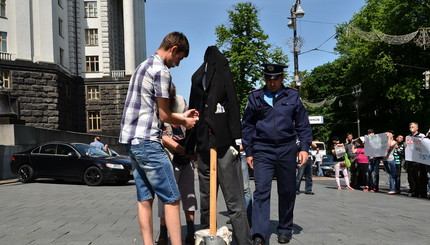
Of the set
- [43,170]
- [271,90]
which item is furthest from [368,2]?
[271,90]

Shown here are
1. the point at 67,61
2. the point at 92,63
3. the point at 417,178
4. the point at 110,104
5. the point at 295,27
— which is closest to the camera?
the point at 417,178

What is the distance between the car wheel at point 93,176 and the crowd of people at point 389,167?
25.2ft

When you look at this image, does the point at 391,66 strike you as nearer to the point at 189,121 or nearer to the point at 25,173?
the point at 25,173

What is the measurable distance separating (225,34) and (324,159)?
51.8 ft

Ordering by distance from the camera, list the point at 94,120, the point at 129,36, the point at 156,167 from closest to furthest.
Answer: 1. the point at 156,167
2. the point at 94,120
3. the point at 129,36

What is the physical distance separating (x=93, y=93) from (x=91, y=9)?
25.5ft

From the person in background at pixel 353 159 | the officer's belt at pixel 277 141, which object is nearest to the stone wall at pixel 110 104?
the person in background at pixel 353 159

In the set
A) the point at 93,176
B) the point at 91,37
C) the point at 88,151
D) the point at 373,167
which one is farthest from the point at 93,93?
the point at 373,167

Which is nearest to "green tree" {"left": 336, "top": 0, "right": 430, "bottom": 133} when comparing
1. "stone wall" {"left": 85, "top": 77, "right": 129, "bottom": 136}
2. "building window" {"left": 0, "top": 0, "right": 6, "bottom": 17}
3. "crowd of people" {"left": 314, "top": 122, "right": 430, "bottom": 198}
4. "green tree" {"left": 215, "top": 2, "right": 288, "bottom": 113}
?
"green tree" {"left": 215, "top": 2, "right": 288, "bottom": 113}

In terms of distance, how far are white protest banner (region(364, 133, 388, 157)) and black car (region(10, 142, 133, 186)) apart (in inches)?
301

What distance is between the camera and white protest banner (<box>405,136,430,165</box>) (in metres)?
11.1

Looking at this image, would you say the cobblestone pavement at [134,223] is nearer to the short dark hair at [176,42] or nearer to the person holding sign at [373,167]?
the short dark hair at [176,42]

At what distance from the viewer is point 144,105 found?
3742mm

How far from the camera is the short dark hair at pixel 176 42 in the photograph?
152 inches
